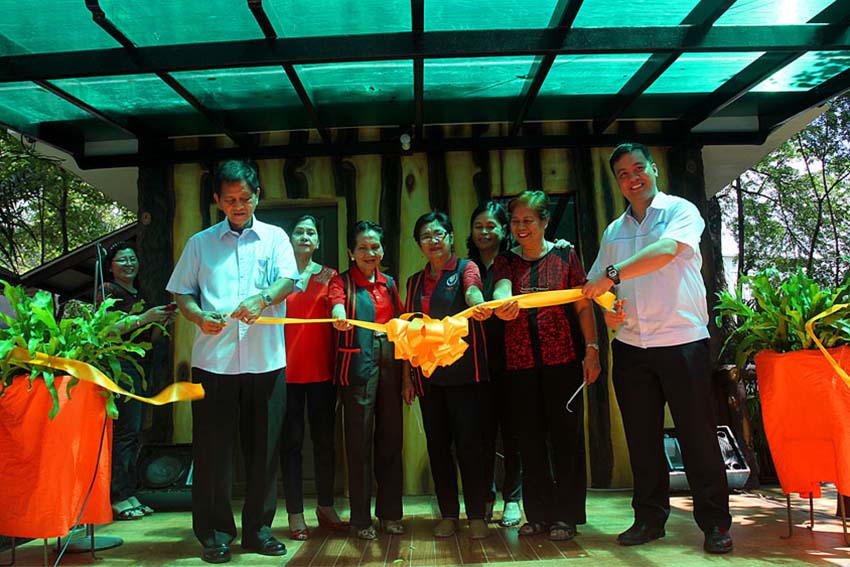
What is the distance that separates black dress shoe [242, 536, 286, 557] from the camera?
3443 mm

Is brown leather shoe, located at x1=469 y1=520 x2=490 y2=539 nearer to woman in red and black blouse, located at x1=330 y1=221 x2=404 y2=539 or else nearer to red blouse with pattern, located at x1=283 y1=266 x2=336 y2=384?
woman in red and black blouse, located at x1=330 y1=221 x2=404 y2=539

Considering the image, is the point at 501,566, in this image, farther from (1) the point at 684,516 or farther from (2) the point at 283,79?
(2) the point at 283,79

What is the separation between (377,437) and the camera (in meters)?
Answer: 3.83

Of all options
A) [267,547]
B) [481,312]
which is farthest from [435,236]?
[267,547]

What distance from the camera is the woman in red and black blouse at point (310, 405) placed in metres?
3.95

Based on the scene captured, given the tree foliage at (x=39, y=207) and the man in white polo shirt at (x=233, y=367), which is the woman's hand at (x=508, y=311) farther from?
the tree foliage at (x=39, y=207)

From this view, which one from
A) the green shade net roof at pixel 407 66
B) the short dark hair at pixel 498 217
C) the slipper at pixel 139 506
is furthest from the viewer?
the slipper at pixel 139 506

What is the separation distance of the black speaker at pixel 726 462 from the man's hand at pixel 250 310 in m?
3.22

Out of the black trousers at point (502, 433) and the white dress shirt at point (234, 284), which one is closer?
the white dress shirt at point (234, 284)

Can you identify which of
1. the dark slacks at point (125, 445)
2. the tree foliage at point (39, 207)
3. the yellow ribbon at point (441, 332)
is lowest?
the dark slacks at point (125, 445)

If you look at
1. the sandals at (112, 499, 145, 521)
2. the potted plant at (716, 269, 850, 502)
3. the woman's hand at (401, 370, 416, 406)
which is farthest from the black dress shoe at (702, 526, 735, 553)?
the sandals at (112, 499, 145, 521)

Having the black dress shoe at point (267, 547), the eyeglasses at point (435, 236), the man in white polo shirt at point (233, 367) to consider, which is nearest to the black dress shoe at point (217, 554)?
the man in white polo shirt at point (233, 367)

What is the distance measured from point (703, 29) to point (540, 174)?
2.01 m

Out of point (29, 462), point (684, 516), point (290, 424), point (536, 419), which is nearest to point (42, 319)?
point (29, 462)
